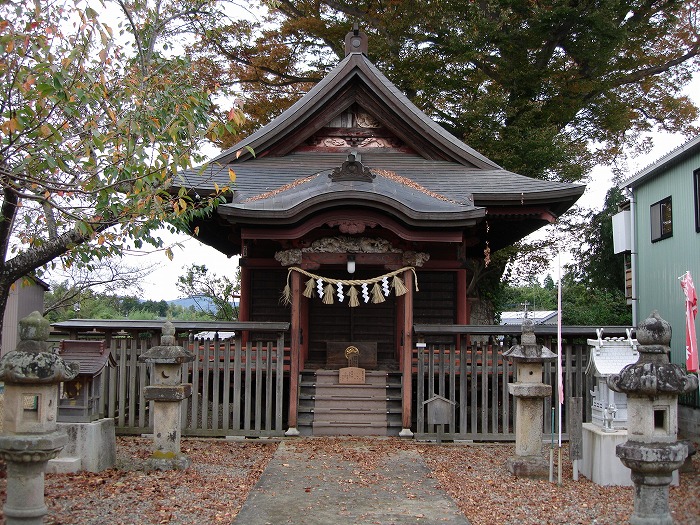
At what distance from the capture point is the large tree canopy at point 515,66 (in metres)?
20.2

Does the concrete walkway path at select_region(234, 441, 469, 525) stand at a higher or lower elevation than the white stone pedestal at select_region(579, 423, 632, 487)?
lower

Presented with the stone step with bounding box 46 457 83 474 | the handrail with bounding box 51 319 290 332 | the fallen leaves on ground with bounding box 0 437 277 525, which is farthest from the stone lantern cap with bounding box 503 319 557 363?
the stone step with bounding box 46 457 83 474

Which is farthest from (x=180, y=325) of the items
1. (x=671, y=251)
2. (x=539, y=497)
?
(x=671, y=251)

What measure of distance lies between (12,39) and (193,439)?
281 inches

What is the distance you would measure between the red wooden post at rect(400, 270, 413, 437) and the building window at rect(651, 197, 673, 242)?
5.56m

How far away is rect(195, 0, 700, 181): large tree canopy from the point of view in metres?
20.2

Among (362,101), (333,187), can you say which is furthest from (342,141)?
(333,187)

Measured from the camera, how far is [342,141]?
566 inches

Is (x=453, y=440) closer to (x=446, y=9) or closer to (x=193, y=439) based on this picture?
(x=193, y=439)

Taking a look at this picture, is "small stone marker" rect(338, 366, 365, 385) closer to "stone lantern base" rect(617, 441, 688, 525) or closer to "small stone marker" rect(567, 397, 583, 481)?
"small stone marker" rect(567, 397, 583, 481)

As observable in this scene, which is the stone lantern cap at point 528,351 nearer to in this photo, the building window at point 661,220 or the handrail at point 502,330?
the handrail at point 502,330

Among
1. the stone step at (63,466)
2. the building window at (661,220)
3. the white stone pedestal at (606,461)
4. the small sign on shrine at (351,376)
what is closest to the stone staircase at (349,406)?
the small sign on shrine at (351,376)

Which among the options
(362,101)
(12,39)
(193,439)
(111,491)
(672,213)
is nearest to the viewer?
(12,39)

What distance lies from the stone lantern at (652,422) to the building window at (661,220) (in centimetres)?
837
